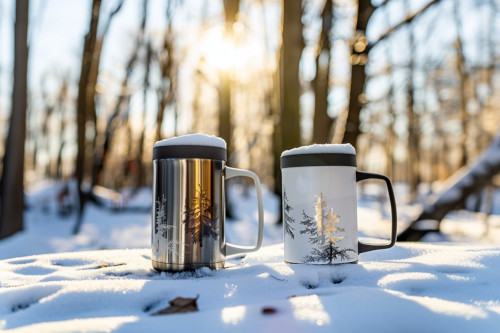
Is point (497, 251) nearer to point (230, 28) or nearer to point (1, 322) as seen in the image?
point (1, 322)

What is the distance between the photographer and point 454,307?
0.83 meters

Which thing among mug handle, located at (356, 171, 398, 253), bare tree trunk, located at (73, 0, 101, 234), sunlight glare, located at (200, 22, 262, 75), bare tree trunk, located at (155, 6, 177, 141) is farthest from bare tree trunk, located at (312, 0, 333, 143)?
mug handle, located at (356, 171, 398, 253)

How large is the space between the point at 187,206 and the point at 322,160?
1.29 ft

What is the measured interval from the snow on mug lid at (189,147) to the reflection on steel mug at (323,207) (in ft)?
0.77

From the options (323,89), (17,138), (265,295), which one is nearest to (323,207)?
(265,295)

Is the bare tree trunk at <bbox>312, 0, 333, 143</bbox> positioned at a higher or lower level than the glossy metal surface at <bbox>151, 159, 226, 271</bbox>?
Answer: higher

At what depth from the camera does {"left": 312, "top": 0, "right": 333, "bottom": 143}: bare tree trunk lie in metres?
5.92

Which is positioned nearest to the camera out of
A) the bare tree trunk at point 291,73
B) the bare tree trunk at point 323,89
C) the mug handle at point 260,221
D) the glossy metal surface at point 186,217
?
the glossy metal surface at point 186,217

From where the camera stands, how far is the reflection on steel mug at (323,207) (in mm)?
1180

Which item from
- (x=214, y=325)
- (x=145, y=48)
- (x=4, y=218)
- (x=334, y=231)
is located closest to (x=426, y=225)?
(x=334, y=231)

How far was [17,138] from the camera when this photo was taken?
5.01 m

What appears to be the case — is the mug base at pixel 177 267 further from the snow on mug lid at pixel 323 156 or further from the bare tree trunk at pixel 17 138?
the bare tree trunk at pixel 17 138

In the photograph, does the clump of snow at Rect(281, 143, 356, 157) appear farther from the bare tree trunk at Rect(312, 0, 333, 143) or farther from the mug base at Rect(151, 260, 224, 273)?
the bare tree trunk at Rect(312, 0, 333, 143)

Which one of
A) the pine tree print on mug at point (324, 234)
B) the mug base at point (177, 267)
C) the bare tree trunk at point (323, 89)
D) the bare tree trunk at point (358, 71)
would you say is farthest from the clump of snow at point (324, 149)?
the bare tree trunk at point (323, 89)
